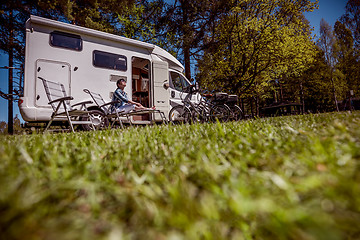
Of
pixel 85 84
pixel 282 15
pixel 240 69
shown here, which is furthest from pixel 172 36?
pixel 85 84

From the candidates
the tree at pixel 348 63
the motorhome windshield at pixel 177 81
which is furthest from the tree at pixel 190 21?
the tree at pixel 348 63

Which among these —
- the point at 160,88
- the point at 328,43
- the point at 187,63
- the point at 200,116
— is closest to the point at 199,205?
the point at 200,116

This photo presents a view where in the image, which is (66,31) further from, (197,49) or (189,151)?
(197,49)

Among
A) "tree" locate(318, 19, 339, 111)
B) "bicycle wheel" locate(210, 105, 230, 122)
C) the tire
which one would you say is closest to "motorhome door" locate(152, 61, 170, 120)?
"bicycle wheel" locate(210, 105, 230, 122)

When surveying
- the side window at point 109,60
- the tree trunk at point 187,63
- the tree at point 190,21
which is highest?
the tree at point 190,21

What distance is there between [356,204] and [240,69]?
13154mm

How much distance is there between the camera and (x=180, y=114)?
7.33m

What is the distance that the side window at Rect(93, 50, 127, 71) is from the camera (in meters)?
6.31

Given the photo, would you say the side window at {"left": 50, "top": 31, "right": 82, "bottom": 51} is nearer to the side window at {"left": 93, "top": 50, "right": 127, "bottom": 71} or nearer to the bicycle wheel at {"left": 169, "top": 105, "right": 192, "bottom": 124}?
the side window at {"left": 93, "top": 50, "right": 127, "bottom": 71}

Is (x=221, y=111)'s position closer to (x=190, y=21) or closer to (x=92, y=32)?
(x=92, y=32)

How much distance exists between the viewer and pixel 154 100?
7281 mm

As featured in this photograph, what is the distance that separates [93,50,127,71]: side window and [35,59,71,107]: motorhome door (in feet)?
3.03

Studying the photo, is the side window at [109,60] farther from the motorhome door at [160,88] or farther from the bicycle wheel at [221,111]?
the bicycle wheel at [221,111]

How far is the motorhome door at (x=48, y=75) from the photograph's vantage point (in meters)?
5.21
